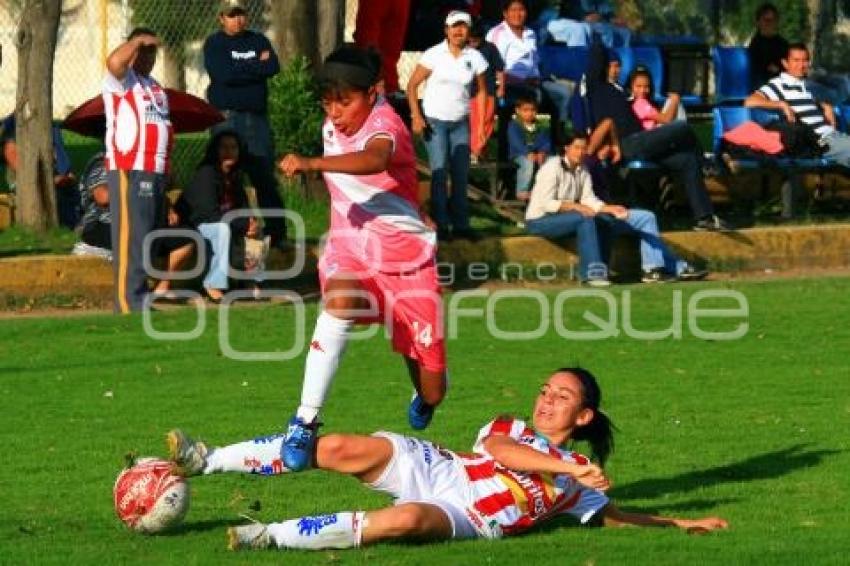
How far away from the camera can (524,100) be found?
23.5 metres

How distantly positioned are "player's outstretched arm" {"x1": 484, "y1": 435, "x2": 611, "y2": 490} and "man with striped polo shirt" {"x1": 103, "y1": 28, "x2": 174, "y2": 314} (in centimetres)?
908

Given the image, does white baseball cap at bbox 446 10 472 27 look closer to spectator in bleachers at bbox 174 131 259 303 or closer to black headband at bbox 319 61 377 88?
spectator in bleachers at bbox 174 131 259 303

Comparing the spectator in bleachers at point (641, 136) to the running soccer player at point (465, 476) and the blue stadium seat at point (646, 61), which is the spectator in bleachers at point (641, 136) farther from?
the running soccer player at point (465, 476)

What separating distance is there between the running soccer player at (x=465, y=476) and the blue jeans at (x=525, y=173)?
41.9 feet

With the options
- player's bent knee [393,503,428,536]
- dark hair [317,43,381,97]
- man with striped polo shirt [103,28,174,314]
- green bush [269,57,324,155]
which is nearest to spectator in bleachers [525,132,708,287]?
green bush [269,57,324,155]

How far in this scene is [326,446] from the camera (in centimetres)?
998

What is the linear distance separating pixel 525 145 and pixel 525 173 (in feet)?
1.05

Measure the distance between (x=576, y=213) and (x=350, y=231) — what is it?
9.84 metres

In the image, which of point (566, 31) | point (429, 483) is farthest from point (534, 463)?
point (566, 31)

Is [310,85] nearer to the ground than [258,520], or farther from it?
farther from it

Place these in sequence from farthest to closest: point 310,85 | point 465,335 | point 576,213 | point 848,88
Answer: point 848,88
point 310,85
point 576,213
point 465,335

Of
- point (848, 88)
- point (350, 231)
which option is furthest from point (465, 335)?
point (848, 88)

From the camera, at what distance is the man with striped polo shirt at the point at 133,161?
18516 millimetres

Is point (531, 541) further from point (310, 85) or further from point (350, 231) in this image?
point (310, 85)
